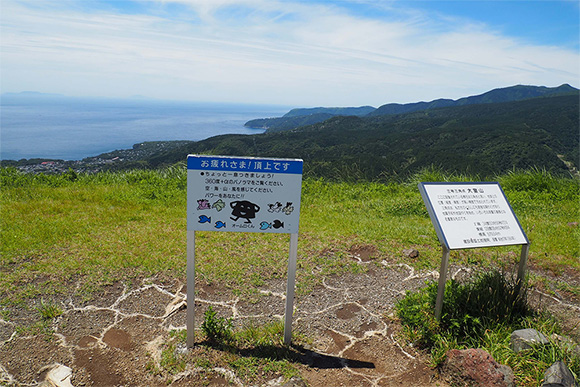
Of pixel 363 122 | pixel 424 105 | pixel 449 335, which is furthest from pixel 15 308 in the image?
pixel 424 105

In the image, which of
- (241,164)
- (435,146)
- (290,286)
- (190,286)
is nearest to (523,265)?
(290,286)

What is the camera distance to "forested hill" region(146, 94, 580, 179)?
13836mm

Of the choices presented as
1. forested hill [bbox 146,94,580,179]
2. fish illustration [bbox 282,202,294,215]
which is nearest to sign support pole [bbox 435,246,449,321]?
fish illustration [bbox 282,202,294,215]

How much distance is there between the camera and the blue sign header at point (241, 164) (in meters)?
3.19

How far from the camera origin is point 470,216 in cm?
381

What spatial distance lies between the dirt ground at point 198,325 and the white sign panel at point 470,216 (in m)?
1.06

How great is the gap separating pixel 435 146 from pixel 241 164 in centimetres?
1963

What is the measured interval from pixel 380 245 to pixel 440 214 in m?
2.56

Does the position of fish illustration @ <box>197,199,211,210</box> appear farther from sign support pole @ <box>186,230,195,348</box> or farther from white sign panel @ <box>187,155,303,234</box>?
sign support pole @ <box>186,230,195,348</box>

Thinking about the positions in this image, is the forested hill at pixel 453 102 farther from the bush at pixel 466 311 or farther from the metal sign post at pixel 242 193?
the metal sign post at pixel 242 193

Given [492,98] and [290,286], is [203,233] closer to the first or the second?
[290,286]

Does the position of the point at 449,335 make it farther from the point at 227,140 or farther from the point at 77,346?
the point at 227,140

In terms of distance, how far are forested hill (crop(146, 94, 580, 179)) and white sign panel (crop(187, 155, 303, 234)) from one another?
339 inches

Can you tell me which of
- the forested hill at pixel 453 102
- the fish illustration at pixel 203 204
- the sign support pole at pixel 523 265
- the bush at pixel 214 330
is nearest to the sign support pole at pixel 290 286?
the bush at pixel 214 330
